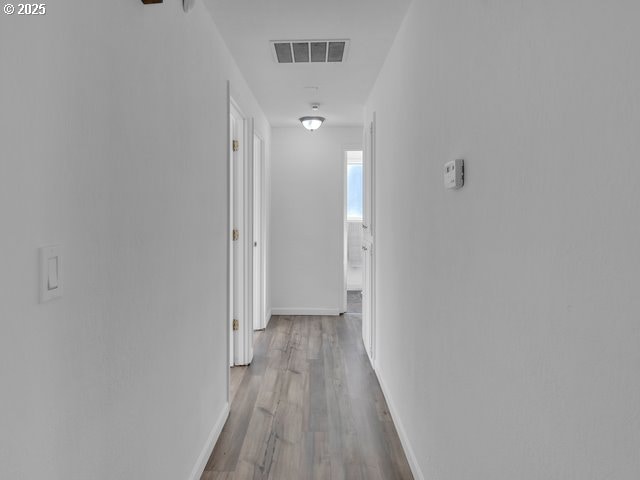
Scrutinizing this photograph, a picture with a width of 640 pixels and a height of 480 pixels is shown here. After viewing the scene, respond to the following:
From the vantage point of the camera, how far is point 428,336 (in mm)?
1865

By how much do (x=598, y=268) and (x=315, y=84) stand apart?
10.2 feet

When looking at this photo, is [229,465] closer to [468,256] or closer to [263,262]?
[468,256]

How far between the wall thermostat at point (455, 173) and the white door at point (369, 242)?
2.12m

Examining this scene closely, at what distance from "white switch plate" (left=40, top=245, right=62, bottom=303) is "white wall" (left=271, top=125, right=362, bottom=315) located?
4.40 metres

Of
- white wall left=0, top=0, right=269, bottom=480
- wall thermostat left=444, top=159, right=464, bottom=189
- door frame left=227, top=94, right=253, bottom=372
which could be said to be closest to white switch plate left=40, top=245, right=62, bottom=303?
white wall left=0, top=0, right=269, bottom=480

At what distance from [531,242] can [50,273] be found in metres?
1.04

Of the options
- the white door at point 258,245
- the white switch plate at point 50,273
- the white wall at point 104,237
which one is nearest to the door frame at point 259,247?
the white door at point 258,245

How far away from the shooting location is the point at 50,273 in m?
0.91

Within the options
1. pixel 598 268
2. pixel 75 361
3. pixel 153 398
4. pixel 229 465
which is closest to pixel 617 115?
pixel 598 268

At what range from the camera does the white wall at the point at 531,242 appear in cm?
68

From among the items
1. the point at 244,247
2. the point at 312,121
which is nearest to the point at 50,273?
the point at 244,247

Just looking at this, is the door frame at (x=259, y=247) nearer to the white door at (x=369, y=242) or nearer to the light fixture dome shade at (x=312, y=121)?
the light fixture dome shade at (x=312, y=121)

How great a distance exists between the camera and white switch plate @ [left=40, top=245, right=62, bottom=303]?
89 cm

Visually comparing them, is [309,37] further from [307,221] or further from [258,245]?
[307,221]
